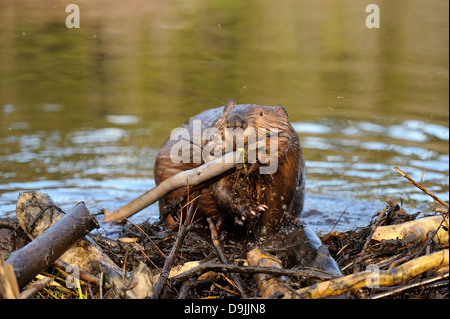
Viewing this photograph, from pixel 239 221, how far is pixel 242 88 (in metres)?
5.03

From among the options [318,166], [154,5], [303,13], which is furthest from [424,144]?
[154,5]

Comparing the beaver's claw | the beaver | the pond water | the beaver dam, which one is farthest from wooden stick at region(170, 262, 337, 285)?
the pond water

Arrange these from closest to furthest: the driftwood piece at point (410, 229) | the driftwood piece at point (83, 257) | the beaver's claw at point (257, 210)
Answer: the driftwood piece at point (83, 257) → the driftwood piece at point (410, 229) → the beaver's claw at point (257, 210)

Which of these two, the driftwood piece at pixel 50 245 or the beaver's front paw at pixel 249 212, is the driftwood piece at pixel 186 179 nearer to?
the beaver's front paw at pixel 249 212

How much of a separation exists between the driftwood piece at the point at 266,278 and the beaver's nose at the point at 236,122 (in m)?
0.69

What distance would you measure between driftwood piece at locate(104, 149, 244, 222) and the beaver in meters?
0.07

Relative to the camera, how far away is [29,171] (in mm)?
6418

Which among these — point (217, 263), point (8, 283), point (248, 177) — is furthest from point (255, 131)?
point (8, 283)

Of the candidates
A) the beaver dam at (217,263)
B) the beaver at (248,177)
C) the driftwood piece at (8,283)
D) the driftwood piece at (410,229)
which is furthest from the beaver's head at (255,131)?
the driftwood piece at (8,283)

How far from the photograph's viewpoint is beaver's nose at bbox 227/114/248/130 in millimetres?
3525

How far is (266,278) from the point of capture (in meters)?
2.97

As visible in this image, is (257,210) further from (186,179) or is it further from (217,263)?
(217,263)

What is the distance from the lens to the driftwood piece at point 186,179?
11.7 feet
